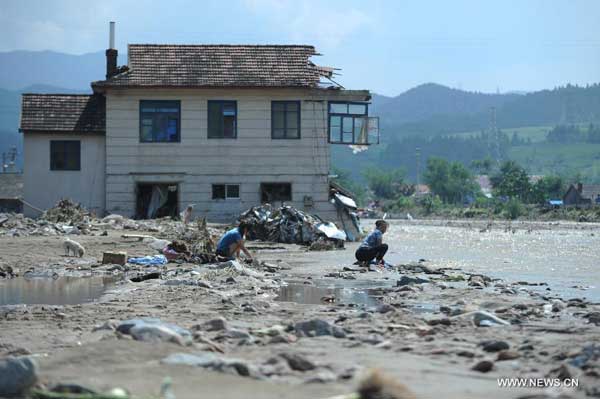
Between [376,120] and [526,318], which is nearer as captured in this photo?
→ [526,318]

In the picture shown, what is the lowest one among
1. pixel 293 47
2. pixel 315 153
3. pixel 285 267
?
pixel 285 267

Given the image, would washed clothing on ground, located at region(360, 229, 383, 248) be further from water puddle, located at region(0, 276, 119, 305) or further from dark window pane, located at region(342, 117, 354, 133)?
dark window pane, located at region(342, 117, 354, 133)

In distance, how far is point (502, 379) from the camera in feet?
25.1

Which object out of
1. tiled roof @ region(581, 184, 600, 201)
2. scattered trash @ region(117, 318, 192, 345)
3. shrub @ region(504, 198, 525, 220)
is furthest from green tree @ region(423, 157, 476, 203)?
scattered trash @ region(117, 318, 192, 345)

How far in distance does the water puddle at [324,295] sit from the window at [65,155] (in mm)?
22390

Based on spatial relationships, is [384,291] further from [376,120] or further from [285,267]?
[376,120]

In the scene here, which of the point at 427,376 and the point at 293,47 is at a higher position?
the point at 293,47

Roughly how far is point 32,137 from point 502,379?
32370 millimetres

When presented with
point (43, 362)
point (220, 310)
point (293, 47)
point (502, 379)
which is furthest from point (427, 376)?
point (293, 47)

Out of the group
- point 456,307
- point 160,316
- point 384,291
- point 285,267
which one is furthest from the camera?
point 285,267

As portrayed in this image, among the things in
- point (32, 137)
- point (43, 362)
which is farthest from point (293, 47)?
point (43, 362)

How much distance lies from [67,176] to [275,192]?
25.7 ft

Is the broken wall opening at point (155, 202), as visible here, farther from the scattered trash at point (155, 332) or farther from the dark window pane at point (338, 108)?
the scattered trash at point (155, 332)

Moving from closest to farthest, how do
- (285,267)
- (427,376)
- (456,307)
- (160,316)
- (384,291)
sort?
1. (427,376)
2. (160,316)
3. (456,307)
4. (384,291)
5. (285,267)
